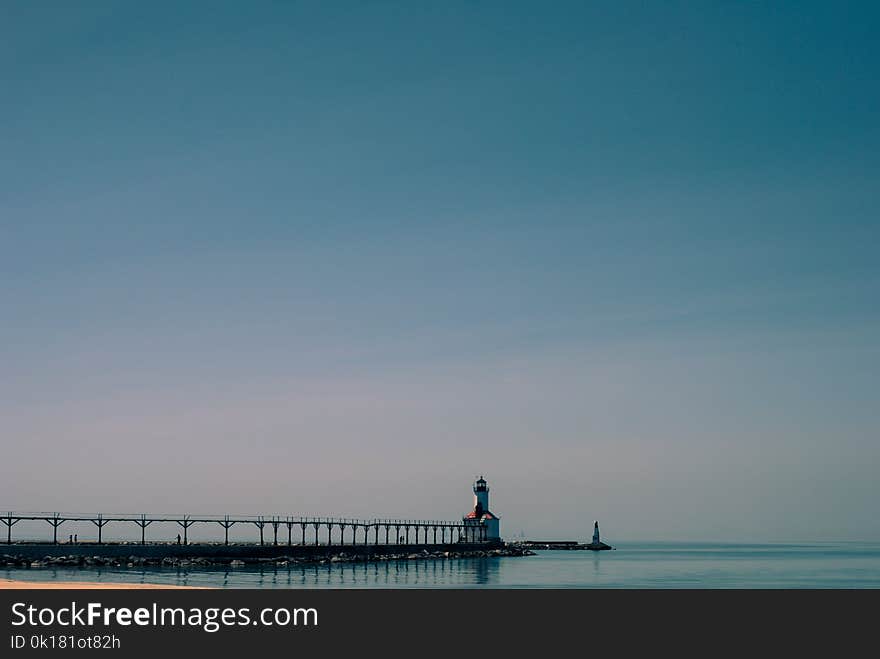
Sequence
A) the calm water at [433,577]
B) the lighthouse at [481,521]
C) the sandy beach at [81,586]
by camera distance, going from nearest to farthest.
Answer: the sandy beach at [81,586] → the calm water at [433,577] → the lighthouse at [481,521]

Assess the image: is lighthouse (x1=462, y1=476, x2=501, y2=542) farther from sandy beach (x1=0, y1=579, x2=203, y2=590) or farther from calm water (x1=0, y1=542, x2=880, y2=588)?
sandy beach (x1=0, y1=579, x2=203, y2=590)

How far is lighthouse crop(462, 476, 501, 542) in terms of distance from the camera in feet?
455

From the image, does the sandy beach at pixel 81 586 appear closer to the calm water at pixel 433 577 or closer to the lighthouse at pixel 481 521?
the calm water at pixel 433 577

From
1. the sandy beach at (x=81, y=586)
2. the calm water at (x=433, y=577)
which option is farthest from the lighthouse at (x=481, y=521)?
the sandy beach at (x=81, y=586)

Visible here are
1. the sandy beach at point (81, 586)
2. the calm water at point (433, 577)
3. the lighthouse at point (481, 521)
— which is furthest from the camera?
the lighthouse at point (481, 521)

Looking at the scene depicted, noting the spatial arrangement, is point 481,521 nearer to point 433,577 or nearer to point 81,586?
point 433,577

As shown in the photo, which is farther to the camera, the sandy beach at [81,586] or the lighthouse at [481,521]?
the lighthouse at [481,521]

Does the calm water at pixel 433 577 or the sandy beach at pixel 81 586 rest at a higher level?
the sandy beach at pixel 81 586

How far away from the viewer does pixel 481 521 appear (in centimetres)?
13938

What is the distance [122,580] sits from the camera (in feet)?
216

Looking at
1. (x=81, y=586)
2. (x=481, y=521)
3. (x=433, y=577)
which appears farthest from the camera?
(x=481, y=521)

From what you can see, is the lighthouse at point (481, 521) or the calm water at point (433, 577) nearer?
the calm water at point (433, 577)

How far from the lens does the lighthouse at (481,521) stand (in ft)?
455

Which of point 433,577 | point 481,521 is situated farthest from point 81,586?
point 481,521
